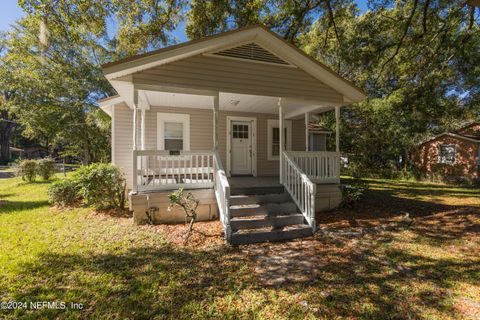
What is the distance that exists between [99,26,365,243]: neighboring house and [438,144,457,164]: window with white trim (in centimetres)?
1536

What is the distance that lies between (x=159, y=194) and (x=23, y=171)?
13601 mm

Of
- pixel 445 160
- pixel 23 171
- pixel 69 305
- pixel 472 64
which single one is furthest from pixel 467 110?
pixel 23 171

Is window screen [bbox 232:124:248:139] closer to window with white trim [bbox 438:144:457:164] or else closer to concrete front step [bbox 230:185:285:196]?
concrete front step [bbox 230:185:285:196]

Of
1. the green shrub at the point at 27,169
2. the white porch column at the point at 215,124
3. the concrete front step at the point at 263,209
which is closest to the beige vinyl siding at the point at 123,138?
the white porch column at the point at 215,124

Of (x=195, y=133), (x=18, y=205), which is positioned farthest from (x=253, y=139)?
(x=18, y=205)

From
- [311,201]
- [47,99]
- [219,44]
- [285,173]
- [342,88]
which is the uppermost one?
[47,99]

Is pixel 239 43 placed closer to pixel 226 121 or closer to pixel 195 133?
pixel 226 121

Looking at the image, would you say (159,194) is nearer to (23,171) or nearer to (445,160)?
(23,171)

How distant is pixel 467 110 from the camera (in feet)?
51.5

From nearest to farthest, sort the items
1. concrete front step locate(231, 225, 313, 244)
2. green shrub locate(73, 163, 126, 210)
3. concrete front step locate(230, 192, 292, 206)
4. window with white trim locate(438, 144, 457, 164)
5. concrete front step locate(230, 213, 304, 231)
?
concrete front step locate(231, 225, 313, 244)
concrete front step locate(230, 213, 304, 231)
concrete front step locate(230, 192, 292, 206)
green shrub locate(73, 163, 126, 210)
window with white trim locate(438, 144, 457, 164)

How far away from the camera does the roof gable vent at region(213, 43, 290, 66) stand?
20.3ft

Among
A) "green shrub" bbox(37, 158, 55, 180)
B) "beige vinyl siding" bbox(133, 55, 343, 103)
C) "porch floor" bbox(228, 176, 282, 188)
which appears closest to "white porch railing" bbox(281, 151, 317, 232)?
"porch floor" bbox(228, 176, 282, 188)

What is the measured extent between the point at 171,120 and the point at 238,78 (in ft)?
11.2

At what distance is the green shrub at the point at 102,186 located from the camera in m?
6.50
